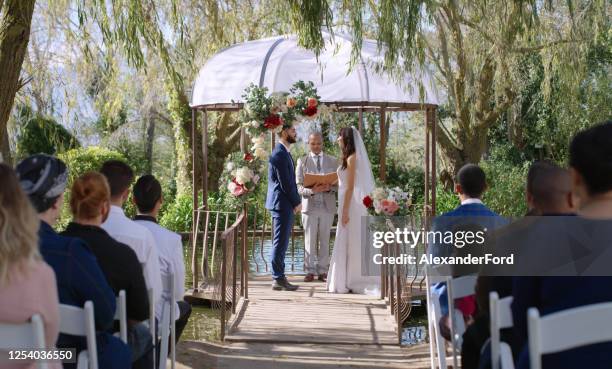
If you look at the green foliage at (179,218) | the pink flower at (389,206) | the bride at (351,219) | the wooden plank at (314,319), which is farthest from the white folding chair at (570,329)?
the green foliage at (179,218)

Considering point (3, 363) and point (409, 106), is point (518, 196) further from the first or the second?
point (3, 363)

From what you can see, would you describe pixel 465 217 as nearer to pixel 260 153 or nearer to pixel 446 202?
pixel 260 153

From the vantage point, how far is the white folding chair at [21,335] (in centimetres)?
282

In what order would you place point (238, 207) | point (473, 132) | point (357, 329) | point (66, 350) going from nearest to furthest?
point (66, 350)
point (357, 329)
point (238, 207)
point (473, 132)

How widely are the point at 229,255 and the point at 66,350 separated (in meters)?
5.13

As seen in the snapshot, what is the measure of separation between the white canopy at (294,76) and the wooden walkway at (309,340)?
8.01 feet

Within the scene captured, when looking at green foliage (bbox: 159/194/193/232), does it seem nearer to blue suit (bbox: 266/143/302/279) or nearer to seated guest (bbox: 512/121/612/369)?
blue suit (bbox: 266/143/302/279)

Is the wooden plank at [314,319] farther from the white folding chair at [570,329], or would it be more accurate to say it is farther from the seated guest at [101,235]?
the white folding chair at [570,329]

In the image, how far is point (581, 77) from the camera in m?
15.2

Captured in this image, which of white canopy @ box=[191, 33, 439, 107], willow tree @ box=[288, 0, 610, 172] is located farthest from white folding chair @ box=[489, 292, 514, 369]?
white canopy @ box=[191, 33, 439, 107]

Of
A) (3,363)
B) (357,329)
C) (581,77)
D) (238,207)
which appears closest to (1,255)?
(3,363)

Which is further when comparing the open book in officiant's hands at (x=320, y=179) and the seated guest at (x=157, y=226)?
the open book in officiant's hands at (x=320, y=179)

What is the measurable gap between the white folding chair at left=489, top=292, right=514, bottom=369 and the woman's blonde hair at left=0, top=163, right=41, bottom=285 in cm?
161

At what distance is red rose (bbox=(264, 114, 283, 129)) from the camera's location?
361 inches
